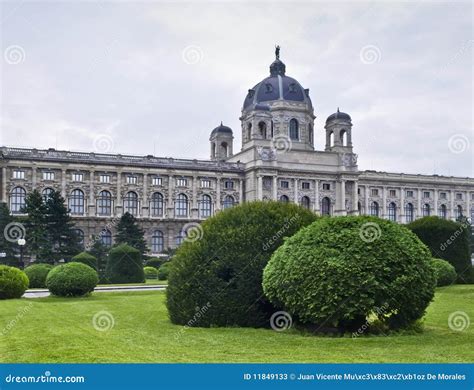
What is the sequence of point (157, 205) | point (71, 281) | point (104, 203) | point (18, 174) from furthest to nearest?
point (157, 205), point (104, 203), point (18, 174), point (71, 281)

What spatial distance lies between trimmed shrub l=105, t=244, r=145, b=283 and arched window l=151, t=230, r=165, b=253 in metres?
33.1

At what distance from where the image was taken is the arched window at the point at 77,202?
71.7 meters

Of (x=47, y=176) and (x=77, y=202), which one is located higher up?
(x=47, y=176)

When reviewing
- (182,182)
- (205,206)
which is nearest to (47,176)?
(182,182)

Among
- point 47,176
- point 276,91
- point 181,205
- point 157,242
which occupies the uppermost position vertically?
point 276,91

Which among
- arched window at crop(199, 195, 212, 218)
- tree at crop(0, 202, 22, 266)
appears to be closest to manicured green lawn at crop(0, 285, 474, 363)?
tree at crop(0, 202, 22, 266)

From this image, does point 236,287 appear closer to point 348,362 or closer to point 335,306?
point 335,306

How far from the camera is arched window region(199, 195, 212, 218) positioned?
7838cm

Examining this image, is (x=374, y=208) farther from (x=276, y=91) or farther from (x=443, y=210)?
(x=276, y=91)

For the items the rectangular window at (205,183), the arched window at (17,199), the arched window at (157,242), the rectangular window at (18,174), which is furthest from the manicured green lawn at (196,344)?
the rectangular window at (205,183)

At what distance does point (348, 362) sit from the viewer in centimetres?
1034

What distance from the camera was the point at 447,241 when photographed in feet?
97.7

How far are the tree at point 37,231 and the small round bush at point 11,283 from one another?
26.8 metres

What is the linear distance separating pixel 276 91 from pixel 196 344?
77.9m
